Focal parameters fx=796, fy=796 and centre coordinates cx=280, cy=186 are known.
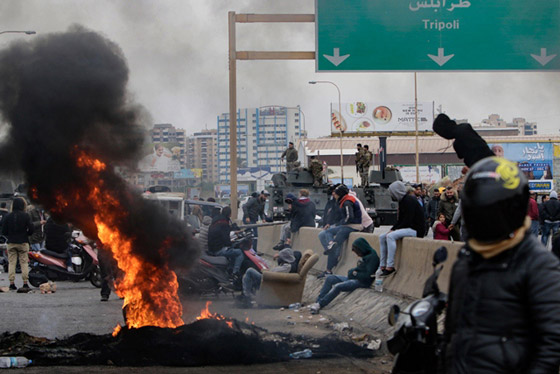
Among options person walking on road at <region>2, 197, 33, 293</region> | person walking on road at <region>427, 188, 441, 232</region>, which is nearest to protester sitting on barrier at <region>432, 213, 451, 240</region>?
person walking on road at <region>427, 188, 441, 232</region>

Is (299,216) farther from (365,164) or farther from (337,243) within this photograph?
(365,164)

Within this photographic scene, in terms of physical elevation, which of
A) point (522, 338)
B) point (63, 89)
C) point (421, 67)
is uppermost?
point (421, 67)

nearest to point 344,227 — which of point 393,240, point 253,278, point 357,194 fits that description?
point 253,278

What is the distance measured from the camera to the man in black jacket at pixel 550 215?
798 inches

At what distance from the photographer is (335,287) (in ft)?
39.9

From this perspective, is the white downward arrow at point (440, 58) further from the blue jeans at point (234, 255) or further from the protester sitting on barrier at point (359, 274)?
the protester sitting on barrier at point (359, 274)

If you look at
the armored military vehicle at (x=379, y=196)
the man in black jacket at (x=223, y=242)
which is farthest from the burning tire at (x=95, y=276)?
the armored military vehicle at (x=379, y=196)

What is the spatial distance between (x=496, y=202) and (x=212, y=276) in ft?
36.0

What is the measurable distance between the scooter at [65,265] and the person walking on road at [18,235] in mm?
525

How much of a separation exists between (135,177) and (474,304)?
25.8 feet

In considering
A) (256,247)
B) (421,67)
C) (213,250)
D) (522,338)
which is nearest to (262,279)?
(213,250)

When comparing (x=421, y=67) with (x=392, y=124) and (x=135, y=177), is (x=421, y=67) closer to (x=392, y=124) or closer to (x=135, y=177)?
(x=135, y=177)

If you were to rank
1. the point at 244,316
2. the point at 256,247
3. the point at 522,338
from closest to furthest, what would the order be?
1. the point at 522,338
2. the point at 244,316
3. the point at 256,247

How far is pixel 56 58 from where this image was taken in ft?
31.8
